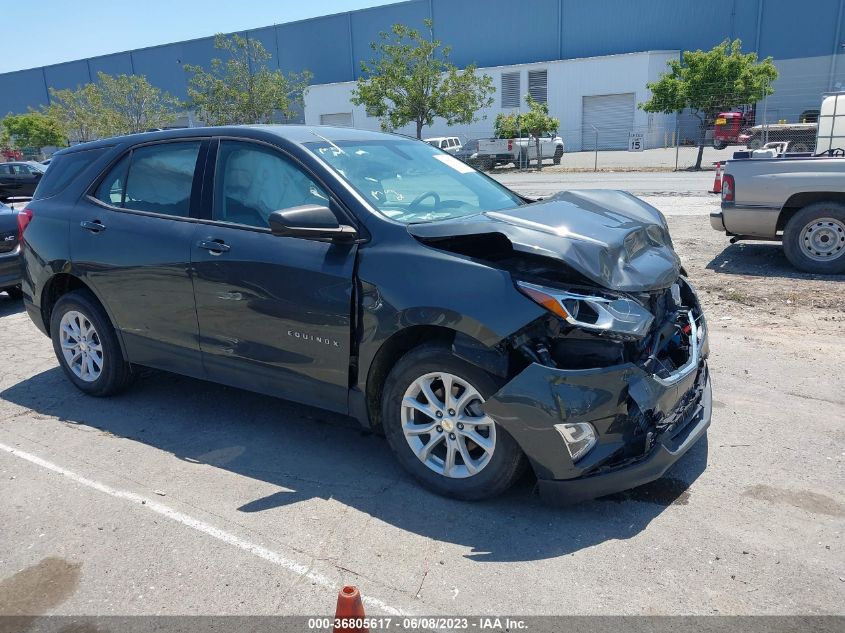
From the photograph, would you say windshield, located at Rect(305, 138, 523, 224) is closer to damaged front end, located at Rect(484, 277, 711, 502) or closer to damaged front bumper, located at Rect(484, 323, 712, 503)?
damaged front end, located at Rect(484, 277, 711, 502)

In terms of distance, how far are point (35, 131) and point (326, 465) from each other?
5196 centimetres

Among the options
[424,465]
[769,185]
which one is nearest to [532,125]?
[769,185]

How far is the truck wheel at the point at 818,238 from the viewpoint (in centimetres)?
810

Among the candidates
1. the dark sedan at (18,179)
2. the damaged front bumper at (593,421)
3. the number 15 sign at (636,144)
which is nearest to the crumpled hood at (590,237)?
the damaged front bumper at (593,421)

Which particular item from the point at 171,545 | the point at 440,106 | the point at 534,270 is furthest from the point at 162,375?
the point at 440,106

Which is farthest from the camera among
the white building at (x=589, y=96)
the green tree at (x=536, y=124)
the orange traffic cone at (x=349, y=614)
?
the white building at (x=589, y=96)

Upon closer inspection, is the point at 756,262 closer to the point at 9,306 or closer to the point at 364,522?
the point at 364,522

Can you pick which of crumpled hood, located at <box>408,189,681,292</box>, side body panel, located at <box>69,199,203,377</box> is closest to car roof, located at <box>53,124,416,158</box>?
side body panel, located at <box>69,199,203,377</box>

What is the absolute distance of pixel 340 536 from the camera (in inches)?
132

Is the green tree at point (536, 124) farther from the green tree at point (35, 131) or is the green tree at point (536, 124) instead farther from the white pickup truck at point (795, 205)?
the green tree at point (35, 131)

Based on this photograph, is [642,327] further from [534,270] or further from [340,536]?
[340,536]

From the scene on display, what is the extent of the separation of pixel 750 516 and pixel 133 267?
13.1ft

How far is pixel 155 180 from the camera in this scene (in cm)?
475

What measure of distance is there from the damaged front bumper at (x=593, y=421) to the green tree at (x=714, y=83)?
30.6 metres
